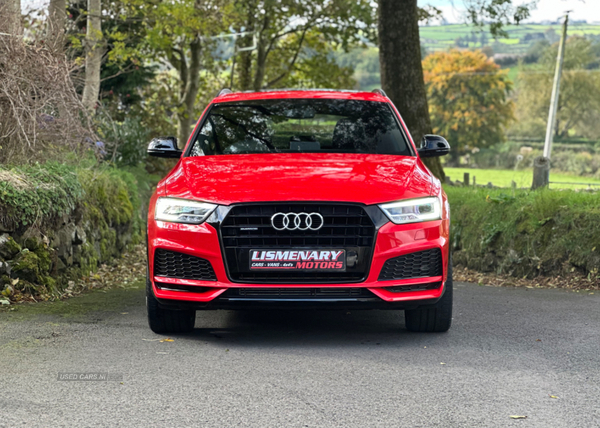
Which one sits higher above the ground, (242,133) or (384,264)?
(242,133)

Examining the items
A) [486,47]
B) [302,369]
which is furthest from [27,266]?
[486,47]

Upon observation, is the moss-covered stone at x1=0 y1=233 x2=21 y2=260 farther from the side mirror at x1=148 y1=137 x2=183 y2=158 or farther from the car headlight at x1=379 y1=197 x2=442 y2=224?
the car headlight at x1=379 y1=197 x2=442 y2=224

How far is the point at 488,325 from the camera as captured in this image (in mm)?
6707

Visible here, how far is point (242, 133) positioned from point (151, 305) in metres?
1.77

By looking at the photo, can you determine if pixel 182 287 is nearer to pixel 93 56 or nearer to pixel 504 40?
pixel 93 56

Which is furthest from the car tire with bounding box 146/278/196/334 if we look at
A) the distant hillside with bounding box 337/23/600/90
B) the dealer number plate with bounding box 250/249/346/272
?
the distant hillside with bounding box 337/23/600/90

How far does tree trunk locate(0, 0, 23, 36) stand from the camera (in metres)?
8.77

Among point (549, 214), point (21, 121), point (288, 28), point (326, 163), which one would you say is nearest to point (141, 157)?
point (21, 121)

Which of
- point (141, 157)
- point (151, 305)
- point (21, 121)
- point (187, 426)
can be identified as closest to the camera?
point (187, 426)

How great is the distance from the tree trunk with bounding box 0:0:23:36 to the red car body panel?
3.73 metres

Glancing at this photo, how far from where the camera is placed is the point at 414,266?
5676 millimetres

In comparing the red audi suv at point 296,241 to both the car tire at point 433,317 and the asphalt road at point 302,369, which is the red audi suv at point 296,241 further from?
the asphalt road at point 302,369

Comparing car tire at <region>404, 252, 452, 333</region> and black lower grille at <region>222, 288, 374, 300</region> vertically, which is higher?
black lower grille at <region>222, 288, 374, 300</region>

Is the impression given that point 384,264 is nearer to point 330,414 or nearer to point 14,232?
point 330,414
